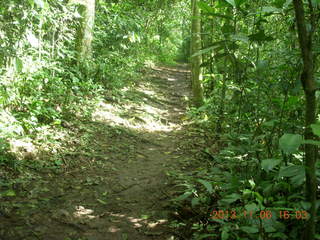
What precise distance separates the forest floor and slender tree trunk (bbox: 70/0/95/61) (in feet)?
4.56

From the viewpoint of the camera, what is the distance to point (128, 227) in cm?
318

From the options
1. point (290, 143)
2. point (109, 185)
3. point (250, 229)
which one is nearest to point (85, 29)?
point (109, 185)

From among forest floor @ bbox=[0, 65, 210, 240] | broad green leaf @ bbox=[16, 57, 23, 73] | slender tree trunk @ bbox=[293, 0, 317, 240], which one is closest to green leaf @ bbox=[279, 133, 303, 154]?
slender tree trunk @ bbox=[293, 0, 317, 240]

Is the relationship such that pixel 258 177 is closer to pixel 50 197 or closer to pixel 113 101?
pixel 50 197

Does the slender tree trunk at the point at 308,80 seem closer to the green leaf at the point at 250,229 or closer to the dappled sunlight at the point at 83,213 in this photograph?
the green leaf at the point at 250,229

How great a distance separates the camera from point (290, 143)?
1.48 m

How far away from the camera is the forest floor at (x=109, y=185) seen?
304cm

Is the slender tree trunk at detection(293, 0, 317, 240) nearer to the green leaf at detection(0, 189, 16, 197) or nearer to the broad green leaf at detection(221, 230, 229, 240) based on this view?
the broad green leaf at detection(221, 230, 229, 240)

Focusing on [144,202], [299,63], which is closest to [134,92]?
[144,202]

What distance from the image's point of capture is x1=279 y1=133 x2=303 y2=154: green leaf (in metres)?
1.44
